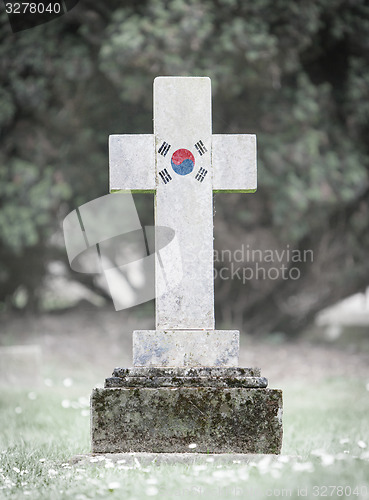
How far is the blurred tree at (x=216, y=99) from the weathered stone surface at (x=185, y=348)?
4.89 m

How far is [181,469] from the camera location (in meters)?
3.11

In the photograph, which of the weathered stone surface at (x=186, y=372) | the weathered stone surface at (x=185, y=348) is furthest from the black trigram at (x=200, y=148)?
the weathered stone surface at (x=186, y=372)

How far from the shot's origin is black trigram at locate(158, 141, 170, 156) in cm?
388

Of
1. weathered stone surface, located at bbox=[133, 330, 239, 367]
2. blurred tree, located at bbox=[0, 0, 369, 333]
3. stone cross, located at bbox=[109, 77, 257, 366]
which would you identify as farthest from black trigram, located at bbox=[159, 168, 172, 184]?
blurred tree, located at bbox=[0, 0, 369, 333]

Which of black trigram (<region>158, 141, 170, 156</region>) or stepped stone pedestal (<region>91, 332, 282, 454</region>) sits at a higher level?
black trigram (<region>158, 141, 170, 156</region>)

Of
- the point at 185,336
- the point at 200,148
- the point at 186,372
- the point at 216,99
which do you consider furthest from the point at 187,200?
the point at 216,99

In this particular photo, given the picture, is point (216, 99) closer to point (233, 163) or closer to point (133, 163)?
point (233, 163)

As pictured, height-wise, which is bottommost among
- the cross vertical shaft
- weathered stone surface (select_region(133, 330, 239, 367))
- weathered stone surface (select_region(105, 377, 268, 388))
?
weathered stone surface (select_region(105, 377, 268, 388))

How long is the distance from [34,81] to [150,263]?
3532 millimetres

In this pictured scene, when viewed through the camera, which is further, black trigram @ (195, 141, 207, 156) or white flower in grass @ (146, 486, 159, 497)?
black trigram @ (195, 141, 207, 156)

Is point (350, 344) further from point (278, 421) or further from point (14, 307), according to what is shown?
point (278, 421)

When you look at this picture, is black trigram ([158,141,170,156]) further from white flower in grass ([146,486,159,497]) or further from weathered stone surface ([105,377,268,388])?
white flower in grass ([146,486,159,497])

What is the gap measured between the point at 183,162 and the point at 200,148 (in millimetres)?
145

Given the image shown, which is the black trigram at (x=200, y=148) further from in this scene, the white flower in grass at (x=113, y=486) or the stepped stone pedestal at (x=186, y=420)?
the white flower in grass at (x=113, y=486)
